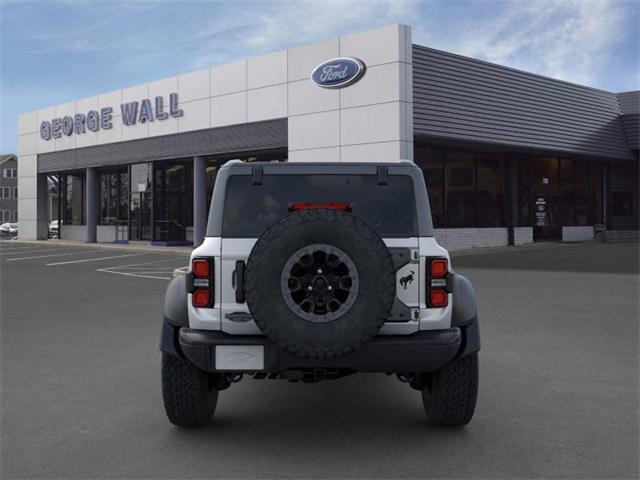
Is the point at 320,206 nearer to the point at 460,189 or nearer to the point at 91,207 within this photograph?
the point at 460,189

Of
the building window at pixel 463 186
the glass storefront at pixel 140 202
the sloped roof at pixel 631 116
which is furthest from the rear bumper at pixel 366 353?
the sloped roof at pixel 631 116

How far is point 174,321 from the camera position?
4.14 meters

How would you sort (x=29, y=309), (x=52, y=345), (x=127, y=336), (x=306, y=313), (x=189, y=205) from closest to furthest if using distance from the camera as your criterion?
(x=306, y=313)
(x=52, y=345)
(x=127, y=336)
(x=29, y=309)
(x=189, y=205)

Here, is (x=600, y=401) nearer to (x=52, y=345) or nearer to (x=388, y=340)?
(x=388, y=340)

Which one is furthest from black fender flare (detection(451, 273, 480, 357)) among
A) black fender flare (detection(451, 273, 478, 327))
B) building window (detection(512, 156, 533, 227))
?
building window (detection(512, 156, 533, 227))

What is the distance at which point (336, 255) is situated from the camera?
359cm

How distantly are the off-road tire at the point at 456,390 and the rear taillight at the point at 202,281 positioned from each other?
1.59 metres

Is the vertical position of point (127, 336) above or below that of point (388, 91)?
below

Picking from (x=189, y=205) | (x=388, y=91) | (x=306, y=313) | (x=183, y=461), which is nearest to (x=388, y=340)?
(x=306, y=313)

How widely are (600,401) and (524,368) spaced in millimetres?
1110

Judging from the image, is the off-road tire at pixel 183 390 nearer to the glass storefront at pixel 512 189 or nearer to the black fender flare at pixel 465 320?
the black fender flare at pixel 465 320

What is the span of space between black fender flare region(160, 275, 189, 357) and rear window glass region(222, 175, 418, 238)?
1.83 ft

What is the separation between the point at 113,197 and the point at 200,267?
32370 mm

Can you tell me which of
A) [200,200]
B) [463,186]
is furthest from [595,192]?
[200,200]
